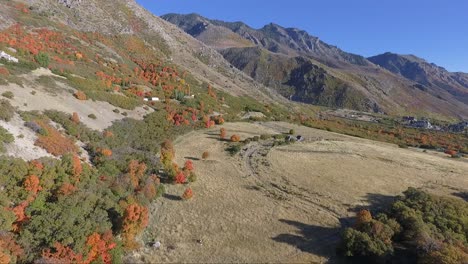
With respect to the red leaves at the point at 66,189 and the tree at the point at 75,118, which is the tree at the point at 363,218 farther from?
the tree at the point at 75,118

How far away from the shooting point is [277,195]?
121 ft

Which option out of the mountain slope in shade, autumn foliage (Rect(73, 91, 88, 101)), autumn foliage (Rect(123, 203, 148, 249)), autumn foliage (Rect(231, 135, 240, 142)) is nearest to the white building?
autumn foliage (Rect(73, 91, 88, 101))

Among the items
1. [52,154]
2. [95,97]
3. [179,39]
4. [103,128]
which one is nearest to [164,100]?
[95,97]

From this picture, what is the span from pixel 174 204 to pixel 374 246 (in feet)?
57.5

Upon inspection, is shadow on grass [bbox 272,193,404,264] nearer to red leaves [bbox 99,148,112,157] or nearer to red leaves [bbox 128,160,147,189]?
red leaves [bbox 128,160,147,189]

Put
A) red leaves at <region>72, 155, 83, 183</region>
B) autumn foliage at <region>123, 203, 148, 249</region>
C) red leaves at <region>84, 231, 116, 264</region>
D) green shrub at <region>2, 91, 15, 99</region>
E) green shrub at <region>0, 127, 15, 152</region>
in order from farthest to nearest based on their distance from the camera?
green shrub at <region>2, 91, 15, 99</region>
red leaves at <region>72, 155, 83, 183</region>
green shrub at <region>0, 127, 15, 152</region>
autumn foliage at <region>123, 203, 148, 249</region>
red leaves at <region>84, 231, 116, 264</region>

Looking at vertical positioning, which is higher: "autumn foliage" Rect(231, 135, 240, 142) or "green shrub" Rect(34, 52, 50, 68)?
"green shrub" Rect(34, 52, 50, 68)

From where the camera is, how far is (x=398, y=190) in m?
41.3

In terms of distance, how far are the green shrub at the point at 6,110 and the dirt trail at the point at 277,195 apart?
16.2 m

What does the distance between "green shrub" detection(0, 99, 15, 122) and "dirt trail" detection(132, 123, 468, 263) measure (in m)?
16.2

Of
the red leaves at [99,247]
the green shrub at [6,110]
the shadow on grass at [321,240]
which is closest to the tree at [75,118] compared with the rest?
the green shrub at [6,110]

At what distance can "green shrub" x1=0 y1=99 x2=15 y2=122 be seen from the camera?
108 ft

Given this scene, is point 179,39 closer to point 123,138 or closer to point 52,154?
point 123,138

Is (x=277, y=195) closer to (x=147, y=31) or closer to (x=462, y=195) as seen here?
(x=462, y=195)
